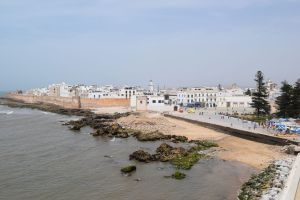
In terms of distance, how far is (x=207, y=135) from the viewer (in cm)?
5141

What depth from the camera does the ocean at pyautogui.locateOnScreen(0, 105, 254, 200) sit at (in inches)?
1043

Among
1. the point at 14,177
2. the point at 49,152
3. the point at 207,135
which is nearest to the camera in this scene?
the point at 14,177

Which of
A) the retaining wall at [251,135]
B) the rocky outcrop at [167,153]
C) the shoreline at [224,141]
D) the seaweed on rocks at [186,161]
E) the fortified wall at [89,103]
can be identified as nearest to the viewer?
the seaweed on rocks at [186,161]

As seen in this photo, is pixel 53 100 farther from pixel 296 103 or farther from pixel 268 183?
pixel 268 183

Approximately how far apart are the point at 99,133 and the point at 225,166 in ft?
80.4

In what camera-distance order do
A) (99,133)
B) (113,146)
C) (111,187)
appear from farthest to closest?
(99,133) < (113,146) < (111,187)

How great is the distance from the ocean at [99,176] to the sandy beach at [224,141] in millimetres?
2360

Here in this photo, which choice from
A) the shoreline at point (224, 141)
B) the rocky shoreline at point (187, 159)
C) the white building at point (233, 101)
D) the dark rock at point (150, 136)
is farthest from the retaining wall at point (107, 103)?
the dark rock at point (150, 136)

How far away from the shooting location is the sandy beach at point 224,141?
3678 centimetres

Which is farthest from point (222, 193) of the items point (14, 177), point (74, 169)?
point (14, 177)

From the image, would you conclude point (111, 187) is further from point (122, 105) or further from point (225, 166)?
point (122, 105)

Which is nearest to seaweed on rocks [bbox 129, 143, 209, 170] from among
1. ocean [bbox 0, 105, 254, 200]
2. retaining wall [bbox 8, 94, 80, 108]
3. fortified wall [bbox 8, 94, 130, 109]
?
ocean [bbox 0, 105, 254, 200]

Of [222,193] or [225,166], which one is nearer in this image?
[222,193]

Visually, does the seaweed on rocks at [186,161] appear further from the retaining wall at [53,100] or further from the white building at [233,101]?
the retaining wall at [53,100]
